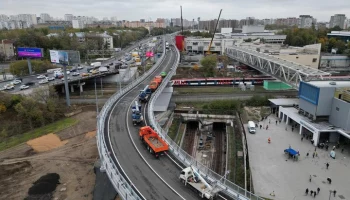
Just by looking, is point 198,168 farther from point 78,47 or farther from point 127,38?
point 127,38

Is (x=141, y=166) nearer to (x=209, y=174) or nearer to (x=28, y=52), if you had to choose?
(x=209, y=174)

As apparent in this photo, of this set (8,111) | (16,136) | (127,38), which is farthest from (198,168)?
(127,38)

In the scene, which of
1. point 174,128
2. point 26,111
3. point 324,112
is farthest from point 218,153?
point 26,111

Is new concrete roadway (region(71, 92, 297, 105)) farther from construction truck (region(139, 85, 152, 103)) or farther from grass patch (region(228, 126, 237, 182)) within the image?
construction truck (region(139, 85, 152, 103))

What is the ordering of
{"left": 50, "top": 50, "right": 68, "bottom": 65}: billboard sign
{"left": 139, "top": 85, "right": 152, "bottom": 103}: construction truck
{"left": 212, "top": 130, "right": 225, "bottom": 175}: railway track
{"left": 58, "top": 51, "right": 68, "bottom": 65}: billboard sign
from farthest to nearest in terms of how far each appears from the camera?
{"left": 50, "top": 50, "right": 68, "bottom": 65}: billboard sign → {"left": 58, "top": 51, "right": 68, "bottom": 65}: billboard sign → {"left": 139, "top": 85, "right": 152, "bottom": 103}: construction truck → {"left": 212, "top": 130, "right": 225, "bottom": 175}: railway track

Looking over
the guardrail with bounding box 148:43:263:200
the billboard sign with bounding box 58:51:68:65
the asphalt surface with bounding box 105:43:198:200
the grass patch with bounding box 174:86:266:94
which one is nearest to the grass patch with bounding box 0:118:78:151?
the billboard sign with bounding box 58:51:68:65
